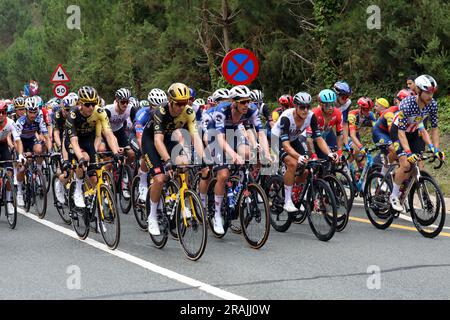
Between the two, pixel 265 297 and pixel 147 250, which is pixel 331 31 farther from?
pixel 265 297

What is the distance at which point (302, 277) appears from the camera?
278 inches

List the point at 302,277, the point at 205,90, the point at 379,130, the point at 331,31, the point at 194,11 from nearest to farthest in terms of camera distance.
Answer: the point at 302,277, the point at 379,130, the point at 331,31, the point at 194,11, the point at 205,90

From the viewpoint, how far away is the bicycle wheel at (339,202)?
928cm

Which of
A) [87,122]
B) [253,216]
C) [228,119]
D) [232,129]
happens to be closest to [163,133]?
[228,119]

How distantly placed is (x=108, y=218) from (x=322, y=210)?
106 inches

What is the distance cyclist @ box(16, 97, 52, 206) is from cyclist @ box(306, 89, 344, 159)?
5089mm

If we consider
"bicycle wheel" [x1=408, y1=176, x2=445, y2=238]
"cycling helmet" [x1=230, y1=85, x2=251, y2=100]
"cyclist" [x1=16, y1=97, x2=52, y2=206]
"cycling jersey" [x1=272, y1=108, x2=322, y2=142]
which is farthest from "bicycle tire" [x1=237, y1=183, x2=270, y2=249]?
"cyclist" [x1=16, y1=97, x2=52, y2=206]

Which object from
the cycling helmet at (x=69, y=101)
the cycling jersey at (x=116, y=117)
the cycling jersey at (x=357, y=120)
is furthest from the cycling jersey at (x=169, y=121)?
the cycling helmet at (x=69, y=101)

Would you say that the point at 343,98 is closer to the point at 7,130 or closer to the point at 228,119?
the point at 228,119

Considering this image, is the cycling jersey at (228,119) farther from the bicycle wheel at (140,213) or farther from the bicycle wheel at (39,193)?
the bicycle wheel at (39,193)

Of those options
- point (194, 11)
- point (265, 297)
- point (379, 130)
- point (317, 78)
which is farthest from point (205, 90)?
point (265, 297)

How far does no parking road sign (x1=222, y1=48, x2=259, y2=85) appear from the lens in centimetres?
1456

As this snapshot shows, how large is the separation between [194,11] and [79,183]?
70.3 ft

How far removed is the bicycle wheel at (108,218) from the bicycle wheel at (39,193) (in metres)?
2.95
